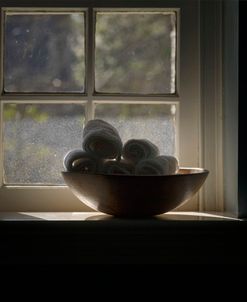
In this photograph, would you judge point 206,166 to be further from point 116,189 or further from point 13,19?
point 13,19

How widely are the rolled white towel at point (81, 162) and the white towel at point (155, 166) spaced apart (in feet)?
0.32

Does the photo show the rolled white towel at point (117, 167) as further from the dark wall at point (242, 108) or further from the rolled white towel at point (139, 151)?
the dark wall at point (242, 108)

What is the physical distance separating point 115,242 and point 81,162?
19 cm

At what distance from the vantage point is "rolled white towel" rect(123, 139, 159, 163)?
113 cm

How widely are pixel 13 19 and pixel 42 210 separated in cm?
51

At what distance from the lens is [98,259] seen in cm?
109

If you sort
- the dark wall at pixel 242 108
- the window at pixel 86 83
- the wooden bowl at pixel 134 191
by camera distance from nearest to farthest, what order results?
the wooden bowl at pixel 134 191 < the dark wall at pixel 242 108 < the window at pixel 86 83

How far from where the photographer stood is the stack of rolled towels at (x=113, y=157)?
1103 mm

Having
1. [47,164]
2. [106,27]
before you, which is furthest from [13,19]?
[47,164]

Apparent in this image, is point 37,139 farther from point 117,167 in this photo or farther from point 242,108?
point 242,108

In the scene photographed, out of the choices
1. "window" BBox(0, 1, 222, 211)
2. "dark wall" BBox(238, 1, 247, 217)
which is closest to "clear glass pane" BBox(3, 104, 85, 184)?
"window" BBox(0, 1, 222, 211)

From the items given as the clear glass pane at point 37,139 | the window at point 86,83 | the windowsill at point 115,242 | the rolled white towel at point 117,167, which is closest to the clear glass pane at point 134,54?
the window at point 86,83

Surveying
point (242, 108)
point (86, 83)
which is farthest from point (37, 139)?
point (242, 108)

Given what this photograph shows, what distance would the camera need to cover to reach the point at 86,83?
4.25 ft
